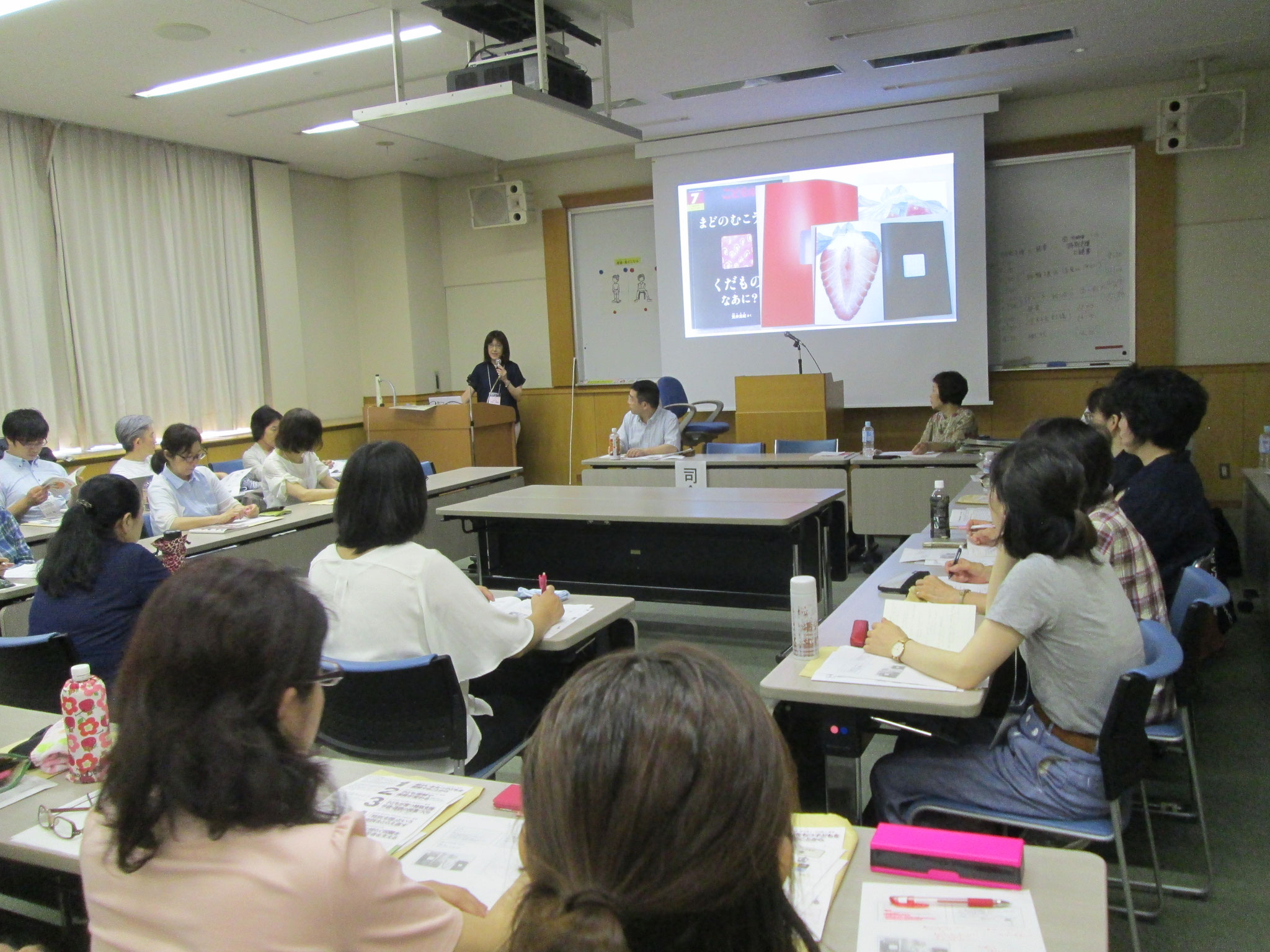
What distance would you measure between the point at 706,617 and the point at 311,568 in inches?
118

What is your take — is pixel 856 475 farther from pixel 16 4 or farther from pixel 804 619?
pixel 16 4

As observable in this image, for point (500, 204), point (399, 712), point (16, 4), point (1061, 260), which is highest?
point (16, 4)

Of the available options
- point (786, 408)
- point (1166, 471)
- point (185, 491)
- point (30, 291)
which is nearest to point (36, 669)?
point (185, 491)

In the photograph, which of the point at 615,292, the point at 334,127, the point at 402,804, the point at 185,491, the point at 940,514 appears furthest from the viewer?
the point at 615,292

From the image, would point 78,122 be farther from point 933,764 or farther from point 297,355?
point 933,764

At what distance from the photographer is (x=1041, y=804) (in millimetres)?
1914

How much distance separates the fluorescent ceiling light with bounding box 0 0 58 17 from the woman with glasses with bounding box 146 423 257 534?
2111 millimetres

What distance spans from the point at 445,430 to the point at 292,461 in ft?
7.89

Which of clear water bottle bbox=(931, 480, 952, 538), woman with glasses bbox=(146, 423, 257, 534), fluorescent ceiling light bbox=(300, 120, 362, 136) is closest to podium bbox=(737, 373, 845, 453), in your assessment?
clear water bottle bbox=(931, 480, 952, 538)

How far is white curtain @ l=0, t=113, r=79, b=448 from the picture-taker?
20.5 ft

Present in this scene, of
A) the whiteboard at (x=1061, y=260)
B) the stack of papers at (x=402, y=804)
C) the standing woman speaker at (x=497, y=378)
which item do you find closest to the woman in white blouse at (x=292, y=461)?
the standing woman speaker at (x=497, y=378)

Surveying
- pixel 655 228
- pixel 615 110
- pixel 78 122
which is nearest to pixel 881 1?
pixel 615 110

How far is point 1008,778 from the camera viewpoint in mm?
1957

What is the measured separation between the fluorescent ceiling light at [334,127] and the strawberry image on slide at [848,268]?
3.75 metres
